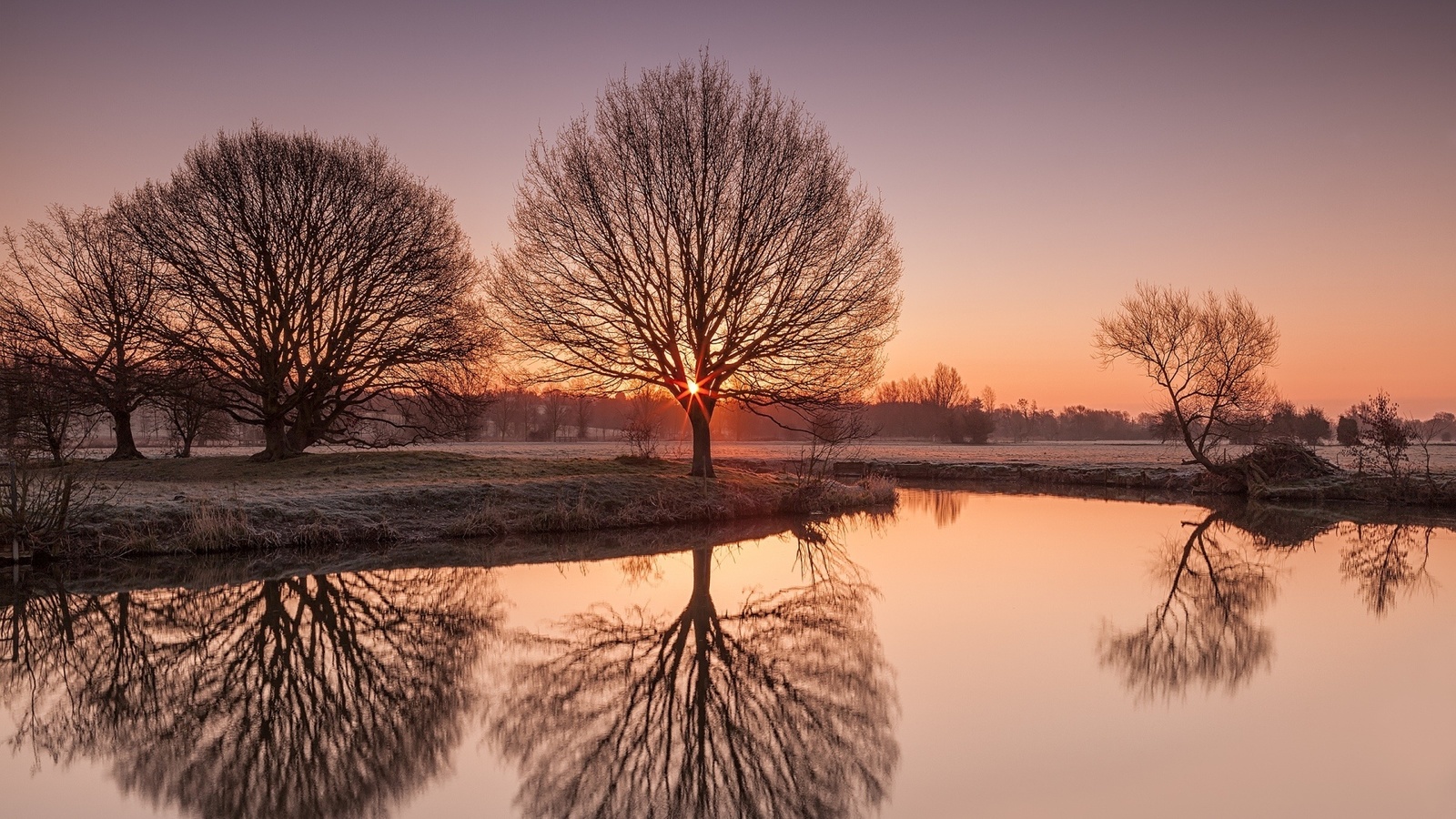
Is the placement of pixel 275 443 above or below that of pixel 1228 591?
above

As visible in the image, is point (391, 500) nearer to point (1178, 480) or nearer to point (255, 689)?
point (255, 689)

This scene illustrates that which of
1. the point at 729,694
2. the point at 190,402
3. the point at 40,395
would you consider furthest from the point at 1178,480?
the point at 40,395

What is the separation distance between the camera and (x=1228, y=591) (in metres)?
12.2

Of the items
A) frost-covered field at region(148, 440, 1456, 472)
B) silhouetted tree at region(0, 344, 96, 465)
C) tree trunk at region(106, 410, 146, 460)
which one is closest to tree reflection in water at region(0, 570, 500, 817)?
silhouetted tree at region(0, 344, 96, 465)

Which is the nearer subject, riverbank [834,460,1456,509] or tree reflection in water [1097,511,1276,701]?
tree reflection in water [1097,511,1276,701]

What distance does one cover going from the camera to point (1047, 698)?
7.03 metres

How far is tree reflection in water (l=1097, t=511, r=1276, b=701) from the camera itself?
773 centimetres

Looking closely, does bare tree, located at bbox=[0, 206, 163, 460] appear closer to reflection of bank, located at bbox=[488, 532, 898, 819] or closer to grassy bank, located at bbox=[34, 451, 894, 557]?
grassy bank, located at bbox=[34, 451, 894, 557]

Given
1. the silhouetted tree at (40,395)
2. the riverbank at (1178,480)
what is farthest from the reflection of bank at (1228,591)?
the silhouetted tree at (40,395)

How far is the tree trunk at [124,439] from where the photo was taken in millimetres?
28392

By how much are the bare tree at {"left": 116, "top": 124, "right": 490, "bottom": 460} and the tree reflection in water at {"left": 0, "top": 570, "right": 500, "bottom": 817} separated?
15.6m

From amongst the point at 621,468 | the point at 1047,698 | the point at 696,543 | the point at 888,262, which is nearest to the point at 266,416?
the point at 621,468

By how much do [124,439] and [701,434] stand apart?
21930 mm

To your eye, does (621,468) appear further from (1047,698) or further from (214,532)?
(1047,698)
